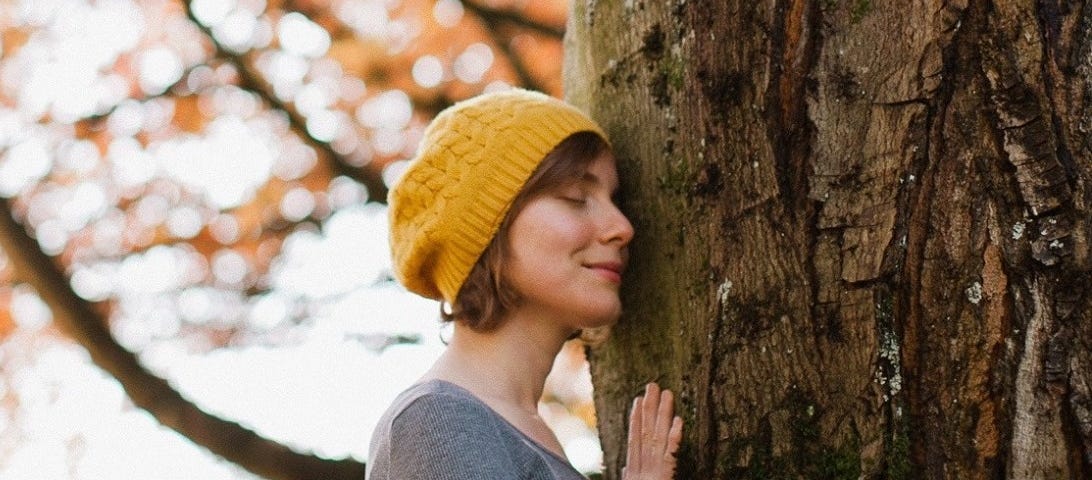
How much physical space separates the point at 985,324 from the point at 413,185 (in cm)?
126

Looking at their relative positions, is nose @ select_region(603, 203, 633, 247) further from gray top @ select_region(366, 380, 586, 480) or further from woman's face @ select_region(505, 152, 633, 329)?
gray top @ select_region(366, 380, 586, 480)

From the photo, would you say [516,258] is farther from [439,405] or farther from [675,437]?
[675,437]

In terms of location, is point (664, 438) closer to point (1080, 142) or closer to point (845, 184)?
point (845, 184)

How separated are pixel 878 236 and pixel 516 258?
0.82m

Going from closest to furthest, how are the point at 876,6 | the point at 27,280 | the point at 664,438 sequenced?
the point at 876,6 < the point at 664,438 < the point at 27,280

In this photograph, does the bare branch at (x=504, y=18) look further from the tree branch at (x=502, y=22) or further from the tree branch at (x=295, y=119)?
the tree branch at (x=295, y=119)

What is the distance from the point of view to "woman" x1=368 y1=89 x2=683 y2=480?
7.36ft

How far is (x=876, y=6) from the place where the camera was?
Answer: 1905 millimetres

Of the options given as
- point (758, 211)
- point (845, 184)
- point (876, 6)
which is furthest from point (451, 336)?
point (876, 6)

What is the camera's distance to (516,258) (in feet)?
7.82

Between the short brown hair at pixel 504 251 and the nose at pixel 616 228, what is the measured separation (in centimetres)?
12

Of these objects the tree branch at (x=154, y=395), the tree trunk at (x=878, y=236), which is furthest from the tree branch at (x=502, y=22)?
the tree trunk at (x=878, y=236)

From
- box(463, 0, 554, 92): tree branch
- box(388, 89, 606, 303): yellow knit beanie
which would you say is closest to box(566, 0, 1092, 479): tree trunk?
box(388, 89, 606, 303): yellow knit beanie

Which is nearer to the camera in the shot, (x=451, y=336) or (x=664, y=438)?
(x=664, y=438)
